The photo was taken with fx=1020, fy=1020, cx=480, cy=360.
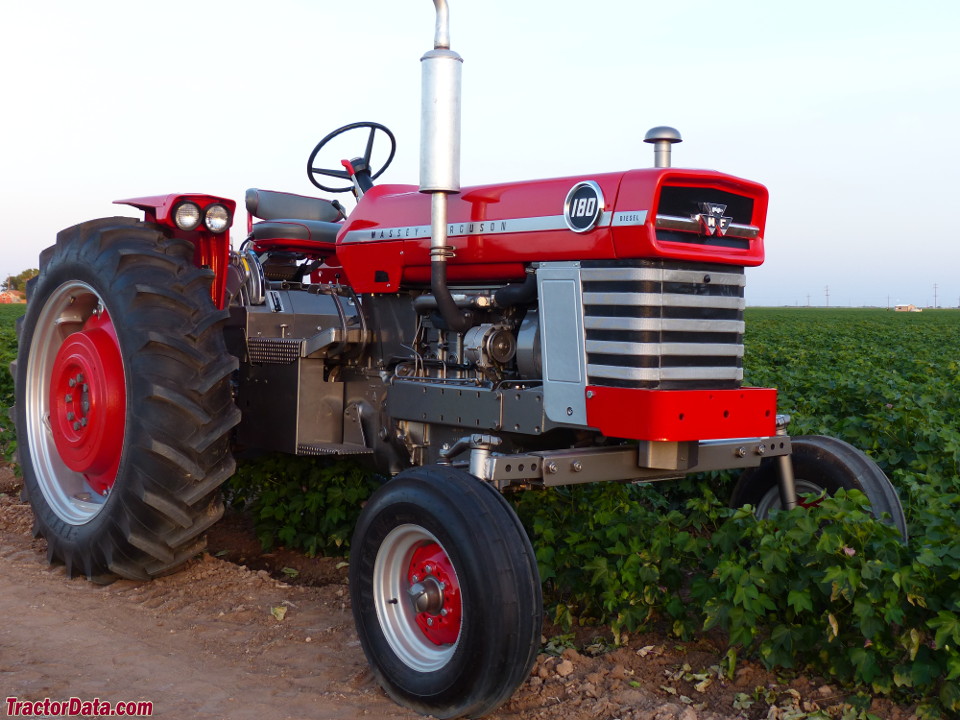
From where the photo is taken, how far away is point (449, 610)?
3391mm

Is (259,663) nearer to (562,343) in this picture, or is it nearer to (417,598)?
(417,598)

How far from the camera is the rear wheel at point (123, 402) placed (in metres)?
4.15

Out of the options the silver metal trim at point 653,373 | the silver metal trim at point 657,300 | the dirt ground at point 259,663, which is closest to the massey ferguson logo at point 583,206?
the silver metal trim at point 657,300

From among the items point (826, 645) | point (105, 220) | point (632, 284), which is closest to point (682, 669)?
point (826, 645)

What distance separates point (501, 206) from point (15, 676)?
2.35m

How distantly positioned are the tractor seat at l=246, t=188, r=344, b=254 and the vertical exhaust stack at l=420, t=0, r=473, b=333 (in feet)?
4.49

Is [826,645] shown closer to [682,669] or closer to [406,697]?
[682,669]

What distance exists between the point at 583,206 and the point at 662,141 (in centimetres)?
37

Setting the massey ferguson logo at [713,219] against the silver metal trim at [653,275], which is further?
the massey ferguson logo at [713,219]

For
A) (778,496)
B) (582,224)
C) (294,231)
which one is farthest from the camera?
(294,231)

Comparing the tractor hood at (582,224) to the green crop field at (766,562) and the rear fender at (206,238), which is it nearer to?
the rear fender at (206,238)

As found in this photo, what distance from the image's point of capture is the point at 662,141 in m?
3.55

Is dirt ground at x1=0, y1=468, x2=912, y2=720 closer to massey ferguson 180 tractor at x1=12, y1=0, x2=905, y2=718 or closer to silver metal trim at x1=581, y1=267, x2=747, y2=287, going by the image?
massey ferguson 180 tractor at x1=12, y1=0, x2=905, y2=718

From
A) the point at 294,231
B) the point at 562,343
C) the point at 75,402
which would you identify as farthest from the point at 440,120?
the point at 75,402
